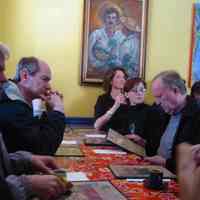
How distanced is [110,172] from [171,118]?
37.3 inches

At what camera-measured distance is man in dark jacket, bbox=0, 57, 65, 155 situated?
2.18 metres

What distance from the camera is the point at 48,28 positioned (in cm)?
453

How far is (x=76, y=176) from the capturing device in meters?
1.93

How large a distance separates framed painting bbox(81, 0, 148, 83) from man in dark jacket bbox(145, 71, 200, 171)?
71.7 inches

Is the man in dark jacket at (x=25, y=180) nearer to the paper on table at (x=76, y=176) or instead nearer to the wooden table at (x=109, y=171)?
the paper on table at (x=76, y=176)

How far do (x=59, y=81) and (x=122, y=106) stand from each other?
0.96m

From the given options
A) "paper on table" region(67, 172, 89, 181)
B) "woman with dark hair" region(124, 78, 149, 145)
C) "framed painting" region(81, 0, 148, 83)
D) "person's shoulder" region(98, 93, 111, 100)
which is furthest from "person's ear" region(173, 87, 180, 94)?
"framed painting" region(81, 0, 148, 83)

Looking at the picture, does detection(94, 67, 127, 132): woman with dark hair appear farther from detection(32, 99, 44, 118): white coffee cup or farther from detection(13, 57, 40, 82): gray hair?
detection(13, 57, 40, 82): gray hair

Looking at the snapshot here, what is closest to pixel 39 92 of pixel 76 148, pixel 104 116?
pixel 76 148

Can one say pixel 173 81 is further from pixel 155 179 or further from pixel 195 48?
pixel 195 48

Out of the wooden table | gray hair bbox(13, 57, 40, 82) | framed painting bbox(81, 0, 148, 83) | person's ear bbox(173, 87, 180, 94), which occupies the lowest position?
the wooden table

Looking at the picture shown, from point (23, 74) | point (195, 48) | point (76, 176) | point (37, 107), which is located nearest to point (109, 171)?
point (76, 176)

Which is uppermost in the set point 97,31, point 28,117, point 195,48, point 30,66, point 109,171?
point 97,31

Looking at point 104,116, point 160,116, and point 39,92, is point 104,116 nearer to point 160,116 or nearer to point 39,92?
point 160,116
